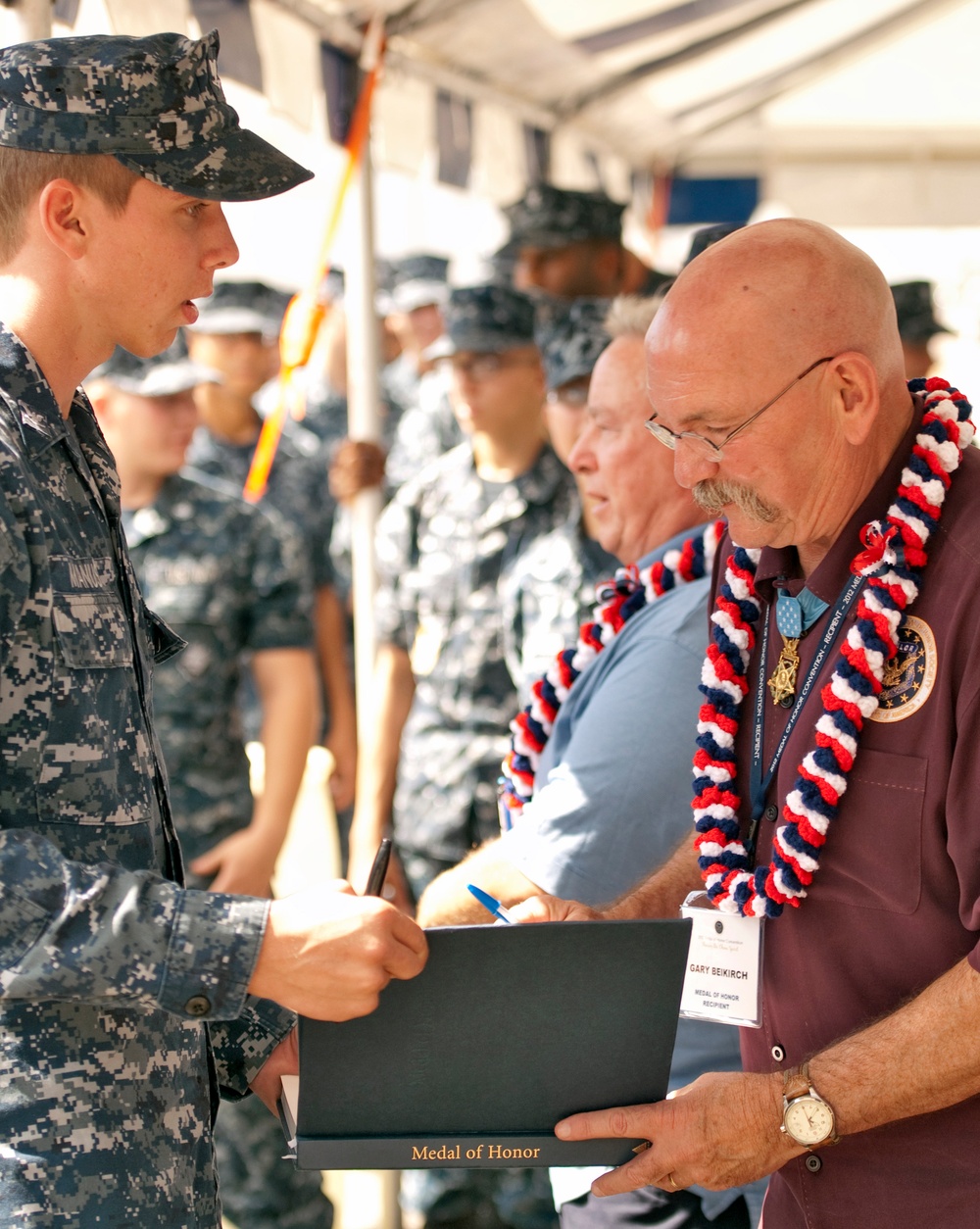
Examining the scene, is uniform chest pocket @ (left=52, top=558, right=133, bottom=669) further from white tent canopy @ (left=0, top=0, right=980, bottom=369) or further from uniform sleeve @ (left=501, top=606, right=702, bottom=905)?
white tent canopy @ (left=0, top=0, right=980, bottom=369)

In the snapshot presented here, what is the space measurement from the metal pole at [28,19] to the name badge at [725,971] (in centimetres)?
175

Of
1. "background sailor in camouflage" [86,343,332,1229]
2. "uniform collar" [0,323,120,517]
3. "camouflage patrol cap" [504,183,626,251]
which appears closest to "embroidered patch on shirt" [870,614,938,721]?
"uniform collar" [0,323,120,517]

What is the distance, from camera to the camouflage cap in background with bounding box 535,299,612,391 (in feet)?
11.1

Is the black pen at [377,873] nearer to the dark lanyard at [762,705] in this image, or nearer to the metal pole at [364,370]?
the dark lanyard at [762,705]

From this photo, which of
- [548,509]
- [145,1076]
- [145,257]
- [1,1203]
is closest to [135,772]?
[145,1076]

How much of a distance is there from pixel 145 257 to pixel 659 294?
4.40 ft

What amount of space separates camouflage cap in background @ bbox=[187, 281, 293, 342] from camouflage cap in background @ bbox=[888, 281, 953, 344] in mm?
2763

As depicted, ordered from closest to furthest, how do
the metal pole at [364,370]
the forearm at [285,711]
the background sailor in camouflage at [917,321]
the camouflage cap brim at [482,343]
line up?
1. the forearm at [285,711]
2. the metal pole at [364,370]
3. the camouflage cap brim at [482,343]
4. the background sailor in camouflage at [917,321]

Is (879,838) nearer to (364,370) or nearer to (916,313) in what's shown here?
(364,370)

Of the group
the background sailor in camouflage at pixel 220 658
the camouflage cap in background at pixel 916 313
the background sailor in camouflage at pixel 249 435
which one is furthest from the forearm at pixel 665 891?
the camouflage cap in background at pixel 916 313

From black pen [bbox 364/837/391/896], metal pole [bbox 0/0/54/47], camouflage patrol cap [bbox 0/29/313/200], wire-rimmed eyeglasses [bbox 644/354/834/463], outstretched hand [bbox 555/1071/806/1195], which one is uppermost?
metal pole [bbox 0/0/54/47]

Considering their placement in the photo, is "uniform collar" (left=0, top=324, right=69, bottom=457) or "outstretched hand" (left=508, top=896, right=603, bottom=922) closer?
"uniform collar" (left=0, top=324, right=69, bottom=457)

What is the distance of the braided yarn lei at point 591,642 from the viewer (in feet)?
7.63

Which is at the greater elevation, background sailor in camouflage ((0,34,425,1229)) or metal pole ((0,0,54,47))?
metal pole ((0,0,54,47))
